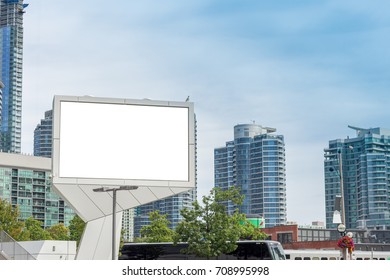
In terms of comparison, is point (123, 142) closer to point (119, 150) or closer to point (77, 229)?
point (119, 150)

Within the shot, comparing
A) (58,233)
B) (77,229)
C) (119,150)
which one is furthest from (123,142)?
(58,233)

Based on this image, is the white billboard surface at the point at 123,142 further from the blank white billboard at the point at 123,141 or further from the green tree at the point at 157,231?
the green tree at the point at 157,231

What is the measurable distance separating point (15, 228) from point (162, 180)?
51821mm

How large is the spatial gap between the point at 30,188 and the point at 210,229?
101317 mm

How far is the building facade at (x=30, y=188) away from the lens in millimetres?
145375

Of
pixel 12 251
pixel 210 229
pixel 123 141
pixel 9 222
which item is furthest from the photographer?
pixel 9 222

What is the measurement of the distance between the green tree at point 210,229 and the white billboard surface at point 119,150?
20.4m

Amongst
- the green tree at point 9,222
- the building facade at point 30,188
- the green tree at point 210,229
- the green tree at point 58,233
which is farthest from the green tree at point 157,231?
the building facade at point 30,188

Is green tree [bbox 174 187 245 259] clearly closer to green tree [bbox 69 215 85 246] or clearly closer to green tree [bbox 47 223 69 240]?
green tree [bbox 69 215 85 246]

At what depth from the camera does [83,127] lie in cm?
3866

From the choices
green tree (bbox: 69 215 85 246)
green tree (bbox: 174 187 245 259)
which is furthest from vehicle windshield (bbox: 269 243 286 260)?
green tree (bbox: 69 215 85 246)

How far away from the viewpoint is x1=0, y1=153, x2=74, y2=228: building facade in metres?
145

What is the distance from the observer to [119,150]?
39.2 metres
